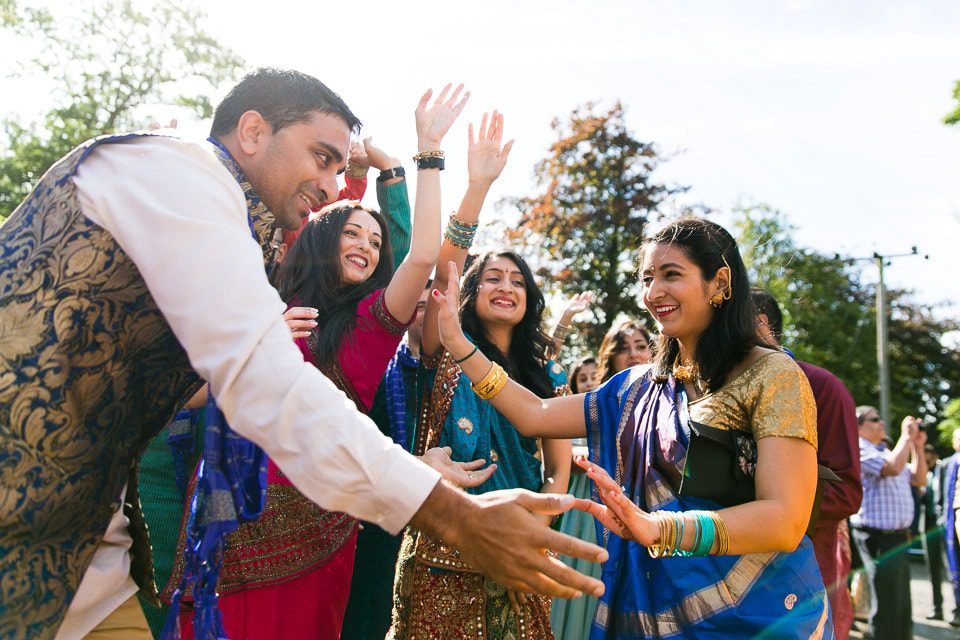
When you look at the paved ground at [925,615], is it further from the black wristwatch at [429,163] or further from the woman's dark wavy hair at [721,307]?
the black wristwatch at [429,163]

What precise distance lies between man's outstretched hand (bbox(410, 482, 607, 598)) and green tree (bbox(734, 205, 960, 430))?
29194 millimetres

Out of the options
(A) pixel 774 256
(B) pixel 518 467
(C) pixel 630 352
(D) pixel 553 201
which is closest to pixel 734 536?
(B) pixel 518 467

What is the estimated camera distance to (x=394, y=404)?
3.55m

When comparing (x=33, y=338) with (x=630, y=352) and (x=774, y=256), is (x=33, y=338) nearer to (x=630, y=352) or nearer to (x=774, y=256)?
(x=630, y=352)

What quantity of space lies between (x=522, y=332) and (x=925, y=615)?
7713 mm

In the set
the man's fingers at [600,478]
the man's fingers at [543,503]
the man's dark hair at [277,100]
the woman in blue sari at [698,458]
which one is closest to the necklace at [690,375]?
the woman in blue sari at [698,458]

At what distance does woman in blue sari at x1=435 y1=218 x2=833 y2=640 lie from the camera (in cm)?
233

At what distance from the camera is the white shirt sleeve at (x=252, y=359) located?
1422 mm

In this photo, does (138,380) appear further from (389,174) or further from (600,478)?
(389,174)

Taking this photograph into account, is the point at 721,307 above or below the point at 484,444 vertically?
above

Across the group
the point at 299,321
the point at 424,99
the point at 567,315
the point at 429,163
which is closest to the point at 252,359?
the point at 299,321

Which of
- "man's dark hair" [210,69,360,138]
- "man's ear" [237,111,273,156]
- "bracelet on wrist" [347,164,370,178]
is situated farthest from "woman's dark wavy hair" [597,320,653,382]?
"man's ear" [237,111,273,156]

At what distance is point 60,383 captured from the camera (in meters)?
1.53

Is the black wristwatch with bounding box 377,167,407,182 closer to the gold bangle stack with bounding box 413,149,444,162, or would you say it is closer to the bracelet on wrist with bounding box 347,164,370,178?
the bracelet on wrist with bounding box 347,164,370,178
